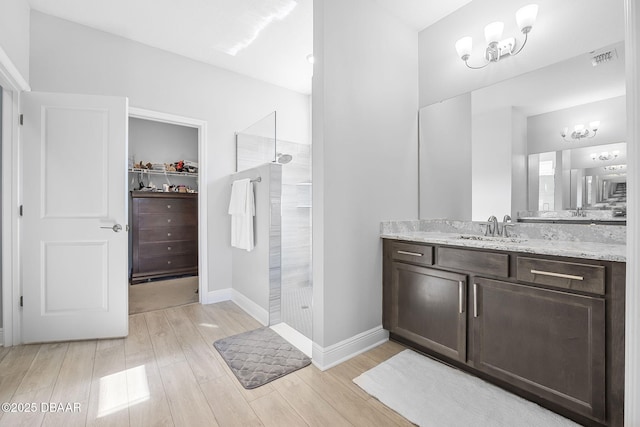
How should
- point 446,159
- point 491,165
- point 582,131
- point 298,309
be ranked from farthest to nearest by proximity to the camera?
point 298,309 → point 446,159 → point 491,165 → point 582,131

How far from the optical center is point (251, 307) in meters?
2.86

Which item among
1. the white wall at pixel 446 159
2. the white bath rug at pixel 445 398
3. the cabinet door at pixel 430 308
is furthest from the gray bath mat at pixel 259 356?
the white wall at pixel 446 159

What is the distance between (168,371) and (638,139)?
8.91 feet

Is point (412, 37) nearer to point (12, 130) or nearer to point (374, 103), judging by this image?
point (374, 103)

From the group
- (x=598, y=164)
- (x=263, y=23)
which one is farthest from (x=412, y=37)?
(x=598, y=164)

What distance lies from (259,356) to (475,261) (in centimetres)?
163

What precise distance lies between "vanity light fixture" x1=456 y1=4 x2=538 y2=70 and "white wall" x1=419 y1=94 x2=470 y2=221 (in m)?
0.30

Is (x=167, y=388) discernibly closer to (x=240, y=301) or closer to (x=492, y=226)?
(x=240, y=301)

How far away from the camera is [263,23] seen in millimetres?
2549

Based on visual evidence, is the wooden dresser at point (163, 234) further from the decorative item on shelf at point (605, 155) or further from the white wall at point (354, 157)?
the decorative item on shelf at point (605, 155)

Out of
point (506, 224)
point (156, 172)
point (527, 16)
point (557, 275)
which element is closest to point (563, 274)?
point (557, 275)

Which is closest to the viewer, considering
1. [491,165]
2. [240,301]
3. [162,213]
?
[491,165]

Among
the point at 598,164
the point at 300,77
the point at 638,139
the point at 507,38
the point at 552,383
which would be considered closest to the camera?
the point at 638,139

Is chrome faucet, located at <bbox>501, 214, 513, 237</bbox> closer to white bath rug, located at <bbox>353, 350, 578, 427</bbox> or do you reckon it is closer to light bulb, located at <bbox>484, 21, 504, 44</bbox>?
white bath rug, located at <bbox>353, 350, 578, 427</bbox>
